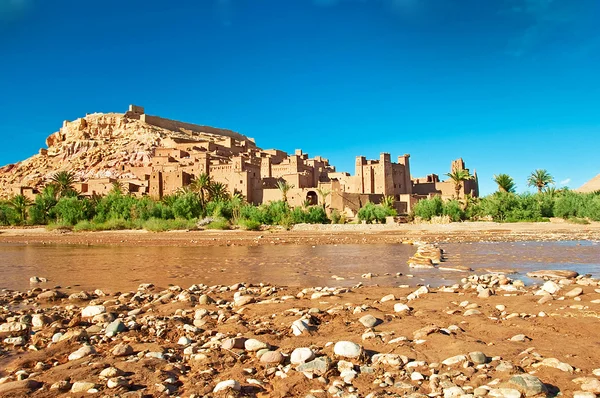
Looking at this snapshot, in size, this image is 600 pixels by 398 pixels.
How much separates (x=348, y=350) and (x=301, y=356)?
1.30ft

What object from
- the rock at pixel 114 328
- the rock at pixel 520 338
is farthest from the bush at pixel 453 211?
the rock at pixel 114 328

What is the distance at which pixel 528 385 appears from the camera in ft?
9.34

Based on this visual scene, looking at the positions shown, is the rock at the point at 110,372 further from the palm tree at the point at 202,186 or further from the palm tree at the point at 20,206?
the palm tree at the point at 20,206

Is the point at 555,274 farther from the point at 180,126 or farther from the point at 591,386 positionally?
the point at 180,126

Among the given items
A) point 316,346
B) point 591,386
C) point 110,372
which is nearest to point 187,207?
point 316,346

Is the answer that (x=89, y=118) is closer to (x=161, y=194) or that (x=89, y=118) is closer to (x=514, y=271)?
(x=161, y=194)

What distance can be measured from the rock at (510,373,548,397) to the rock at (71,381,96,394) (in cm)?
294

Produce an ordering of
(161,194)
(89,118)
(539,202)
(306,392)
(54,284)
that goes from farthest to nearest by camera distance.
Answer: (89,118) < (161,194) < (539,202) < (54,284) < (306,392)

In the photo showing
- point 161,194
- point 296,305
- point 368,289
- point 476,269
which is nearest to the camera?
point 296,305

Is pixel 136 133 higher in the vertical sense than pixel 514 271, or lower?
higher

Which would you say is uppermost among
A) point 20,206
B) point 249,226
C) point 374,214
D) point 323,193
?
point 323,193

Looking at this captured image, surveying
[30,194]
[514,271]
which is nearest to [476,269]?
[514,271]

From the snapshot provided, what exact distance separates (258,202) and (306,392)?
4787cm

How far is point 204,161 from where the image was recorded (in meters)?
54.8
